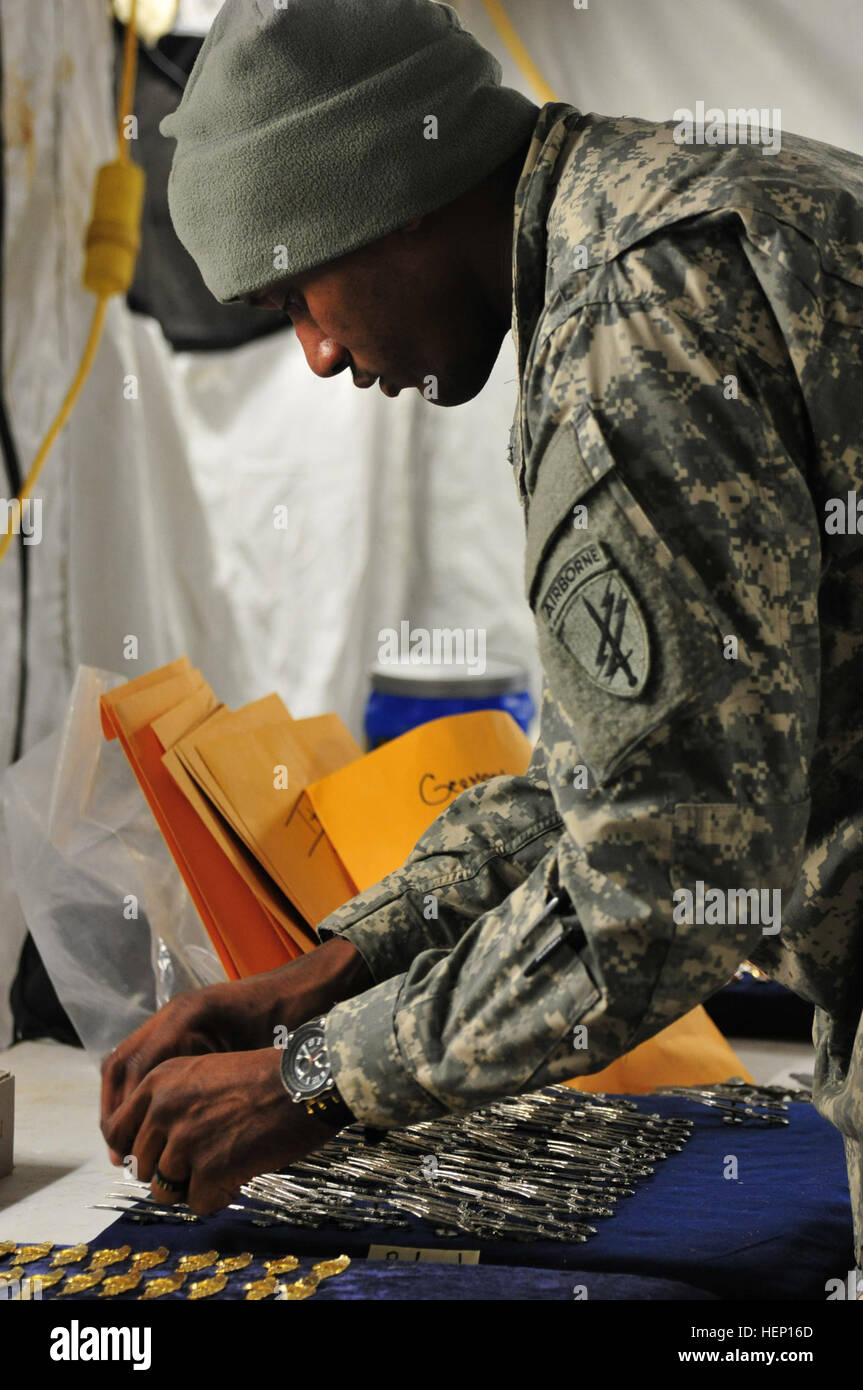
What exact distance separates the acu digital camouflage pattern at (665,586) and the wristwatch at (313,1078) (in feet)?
0.05

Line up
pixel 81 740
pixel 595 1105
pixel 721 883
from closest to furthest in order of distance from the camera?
pixel 721 883
pixel 595 1105
pixel 81 740

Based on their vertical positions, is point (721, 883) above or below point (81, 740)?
below

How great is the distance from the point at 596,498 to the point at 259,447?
2.11 meters

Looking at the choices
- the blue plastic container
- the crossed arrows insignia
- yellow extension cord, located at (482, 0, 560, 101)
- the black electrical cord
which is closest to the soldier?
the crossed arrows insignia

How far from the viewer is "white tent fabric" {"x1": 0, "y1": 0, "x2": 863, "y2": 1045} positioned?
6.02 feet

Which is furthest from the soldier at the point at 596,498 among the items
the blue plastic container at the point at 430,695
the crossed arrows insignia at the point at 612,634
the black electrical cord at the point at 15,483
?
the blue plastic container at the point at 430,695

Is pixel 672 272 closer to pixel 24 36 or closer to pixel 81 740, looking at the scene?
pixel 81 740

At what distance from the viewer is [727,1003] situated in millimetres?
1602

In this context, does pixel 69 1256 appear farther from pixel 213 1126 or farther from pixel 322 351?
pixel 322 351

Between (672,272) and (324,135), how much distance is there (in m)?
0.30

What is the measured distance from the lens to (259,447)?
8.93ft
